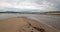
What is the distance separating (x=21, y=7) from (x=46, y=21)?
0.30m

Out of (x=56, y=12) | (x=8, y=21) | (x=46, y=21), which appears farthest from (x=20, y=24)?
(x=56, y=12)

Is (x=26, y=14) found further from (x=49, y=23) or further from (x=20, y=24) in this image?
(x=49, y=23)

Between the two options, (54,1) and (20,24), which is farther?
(54,1)

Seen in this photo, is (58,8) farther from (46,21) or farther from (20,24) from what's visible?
(20,24)

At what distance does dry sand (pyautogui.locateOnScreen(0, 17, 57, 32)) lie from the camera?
96cm

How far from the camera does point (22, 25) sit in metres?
1.00

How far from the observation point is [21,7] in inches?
41.8

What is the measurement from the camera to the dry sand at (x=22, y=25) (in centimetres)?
96

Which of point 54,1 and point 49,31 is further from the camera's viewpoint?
point 54,1

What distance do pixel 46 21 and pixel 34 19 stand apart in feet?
0.41

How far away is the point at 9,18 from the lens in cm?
106

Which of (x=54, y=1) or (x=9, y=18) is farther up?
(x=54, y=1)

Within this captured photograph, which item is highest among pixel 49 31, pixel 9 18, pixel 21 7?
pixel 21 7

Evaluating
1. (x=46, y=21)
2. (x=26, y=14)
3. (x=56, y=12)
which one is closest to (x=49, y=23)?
(x=46, y=21)
